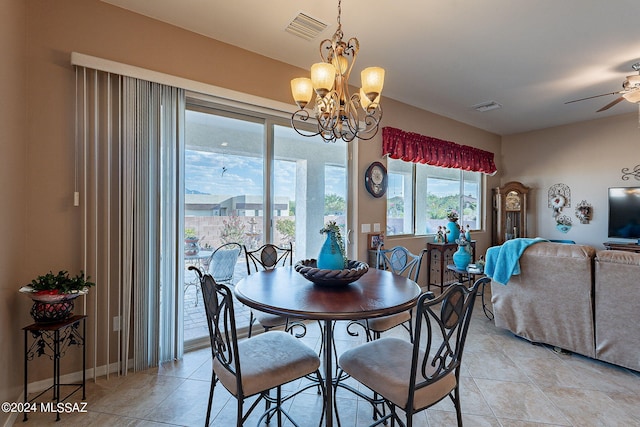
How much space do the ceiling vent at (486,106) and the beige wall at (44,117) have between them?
3.84m

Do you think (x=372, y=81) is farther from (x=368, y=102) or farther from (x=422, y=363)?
(x=422, y=363)

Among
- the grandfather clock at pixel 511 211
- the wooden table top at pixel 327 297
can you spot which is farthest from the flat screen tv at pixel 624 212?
the wooden table top at pixel 327 297

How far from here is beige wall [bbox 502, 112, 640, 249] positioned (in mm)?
4790

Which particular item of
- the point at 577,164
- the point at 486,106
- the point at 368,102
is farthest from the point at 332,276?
the point at 577,164

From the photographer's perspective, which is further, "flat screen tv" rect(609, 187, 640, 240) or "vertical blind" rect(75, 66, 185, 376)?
"flat screen tv" rect(609, 187, 640, 240)

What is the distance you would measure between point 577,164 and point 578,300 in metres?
3.90

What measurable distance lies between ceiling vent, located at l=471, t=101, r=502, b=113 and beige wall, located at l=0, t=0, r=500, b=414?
3.84 metres

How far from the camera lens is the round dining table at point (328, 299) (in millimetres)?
1383

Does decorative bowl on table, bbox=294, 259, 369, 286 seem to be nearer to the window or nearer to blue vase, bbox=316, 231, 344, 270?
blue vase, bbox=316, 231, 344, 270

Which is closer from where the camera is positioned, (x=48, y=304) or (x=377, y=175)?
(x=48, y=304)

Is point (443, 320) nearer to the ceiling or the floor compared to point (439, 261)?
nearer to the ceiling

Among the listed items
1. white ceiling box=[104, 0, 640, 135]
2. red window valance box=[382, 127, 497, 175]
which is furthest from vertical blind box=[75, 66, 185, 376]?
red window valance box=[382, 127, 497, 175]

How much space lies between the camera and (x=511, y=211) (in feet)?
18.9

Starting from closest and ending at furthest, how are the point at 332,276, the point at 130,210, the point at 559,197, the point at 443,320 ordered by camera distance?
the point at 443,320 < the point at 332,276 < the point at 130,210 < the point at 559,197
